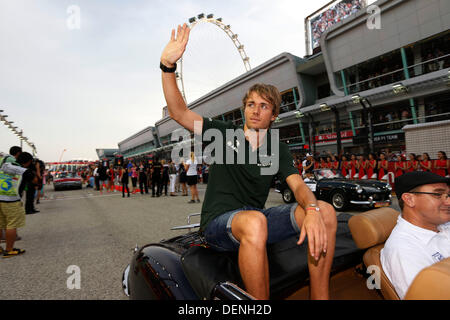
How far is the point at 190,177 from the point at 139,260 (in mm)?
8826

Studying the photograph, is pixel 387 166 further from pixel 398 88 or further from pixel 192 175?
pixel 398 88

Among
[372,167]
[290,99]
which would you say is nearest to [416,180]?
[372,167]

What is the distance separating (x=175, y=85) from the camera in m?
1.82

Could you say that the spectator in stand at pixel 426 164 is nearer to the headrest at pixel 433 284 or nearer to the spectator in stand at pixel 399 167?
the spectator in stand at pixel 399 167

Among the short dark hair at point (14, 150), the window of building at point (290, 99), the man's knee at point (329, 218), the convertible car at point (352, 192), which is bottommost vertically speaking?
the convertible car at point (352, 192)

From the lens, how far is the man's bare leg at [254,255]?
1.30 metres

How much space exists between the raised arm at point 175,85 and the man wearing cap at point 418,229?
1400mm

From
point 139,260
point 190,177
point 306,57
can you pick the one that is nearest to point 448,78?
point 306,57

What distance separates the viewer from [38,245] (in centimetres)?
497

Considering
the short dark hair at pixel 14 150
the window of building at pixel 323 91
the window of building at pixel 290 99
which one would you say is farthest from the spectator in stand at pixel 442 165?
the window of building at pixel 290 99

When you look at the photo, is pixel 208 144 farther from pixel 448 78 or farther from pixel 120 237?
pixel 448 78

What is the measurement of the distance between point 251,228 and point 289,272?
0.35 metres
